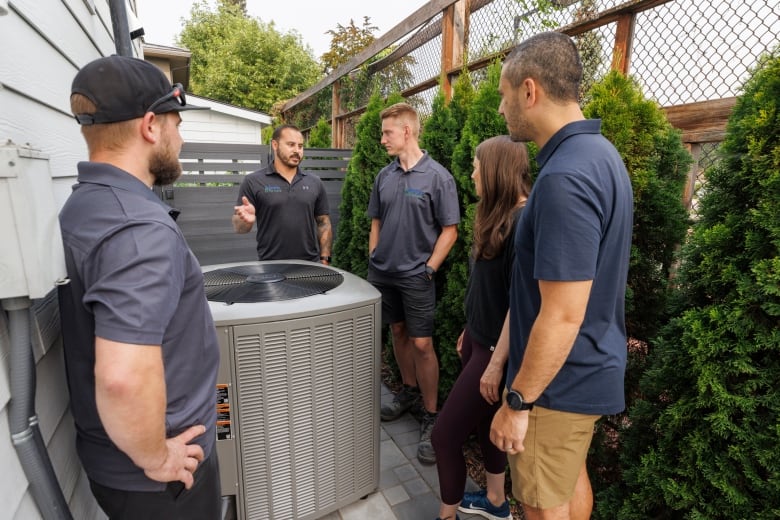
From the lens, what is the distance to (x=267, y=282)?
209cm

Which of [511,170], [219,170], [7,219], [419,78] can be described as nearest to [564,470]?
[511,170]

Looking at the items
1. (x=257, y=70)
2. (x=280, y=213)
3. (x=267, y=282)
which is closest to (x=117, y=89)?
(x=267, y=282)

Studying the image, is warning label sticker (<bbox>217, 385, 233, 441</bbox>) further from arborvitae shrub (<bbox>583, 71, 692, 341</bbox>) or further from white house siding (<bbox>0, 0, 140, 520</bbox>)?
arborvitae shrub (<bbox>583, 71, 692, 341</bbox>)

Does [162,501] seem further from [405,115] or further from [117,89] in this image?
[405,115]

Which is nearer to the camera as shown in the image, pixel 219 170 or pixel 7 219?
pixel 7 219

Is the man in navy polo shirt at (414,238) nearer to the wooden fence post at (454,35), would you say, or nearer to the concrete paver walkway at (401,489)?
the concrete paver walkway at (401,489)

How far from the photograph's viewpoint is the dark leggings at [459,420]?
1.92m

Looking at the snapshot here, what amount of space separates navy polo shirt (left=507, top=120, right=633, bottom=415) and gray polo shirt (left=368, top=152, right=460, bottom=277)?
139 centimetres

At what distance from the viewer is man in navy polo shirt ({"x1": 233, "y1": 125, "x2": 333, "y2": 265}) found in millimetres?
3471

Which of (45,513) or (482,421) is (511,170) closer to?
(482,421)

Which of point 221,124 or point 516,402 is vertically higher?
point 221,124

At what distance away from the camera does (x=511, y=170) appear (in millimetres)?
1825

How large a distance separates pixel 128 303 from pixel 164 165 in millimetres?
467

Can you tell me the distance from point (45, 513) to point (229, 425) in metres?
0.84
